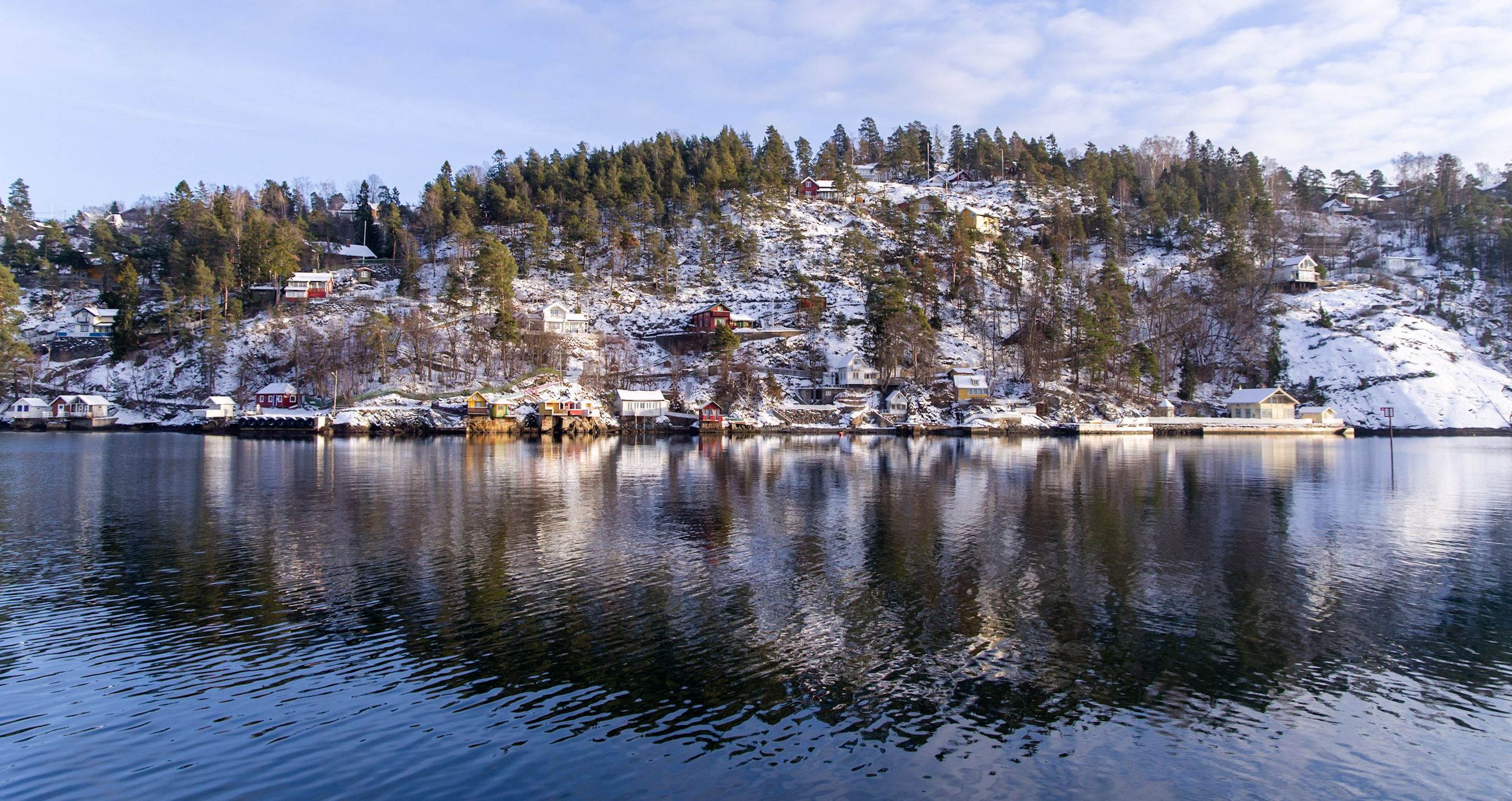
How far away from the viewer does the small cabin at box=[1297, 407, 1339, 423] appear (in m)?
91.8

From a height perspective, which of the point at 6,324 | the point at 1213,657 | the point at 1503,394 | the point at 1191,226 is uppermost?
the point at 1191,226

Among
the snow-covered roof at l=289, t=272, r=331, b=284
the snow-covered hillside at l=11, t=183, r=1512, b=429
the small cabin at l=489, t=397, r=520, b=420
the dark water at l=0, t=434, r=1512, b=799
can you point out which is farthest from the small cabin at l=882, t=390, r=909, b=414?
the snow-covered roof at l=289, t=272, r=331, b=284

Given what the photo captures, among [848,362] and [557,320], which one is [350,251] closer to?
[557,320]

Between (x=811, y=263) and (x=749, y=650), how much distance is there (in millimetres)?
109249

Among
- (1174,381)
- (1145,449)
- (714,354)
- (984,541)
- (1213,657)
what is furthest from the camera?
(1174,381)

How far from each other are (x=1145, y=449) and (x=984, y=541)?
1919 inches

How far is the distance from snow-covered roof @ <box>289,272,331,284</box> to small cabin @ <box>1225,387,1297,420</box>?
118 meters

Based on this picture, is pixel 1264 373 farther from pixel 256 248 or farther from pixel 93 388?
pixel 93 388

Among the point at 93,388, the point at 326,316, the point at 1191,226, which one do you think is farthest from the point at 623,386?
the point at 1191,226

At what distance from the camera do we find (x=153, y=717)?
12.0 meters

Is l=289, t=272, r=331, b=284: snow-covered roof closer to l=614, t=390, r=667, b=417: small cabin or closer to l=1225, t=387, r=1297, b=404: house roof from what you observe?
l=614, t=390, r=667, b=417: small cabin

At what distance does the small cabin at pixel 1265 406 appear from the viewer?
91938mm

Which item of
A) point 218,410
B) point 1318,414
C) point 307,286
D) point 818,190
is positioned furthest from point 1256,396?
point 307,286

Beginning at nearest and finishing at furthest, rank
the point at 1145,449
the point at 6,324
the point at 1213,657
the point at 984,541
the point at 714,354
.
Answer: the point at 1213,657
the point at 984,541
the point at 1145,449
the point at 6,324
the point at 714,354
